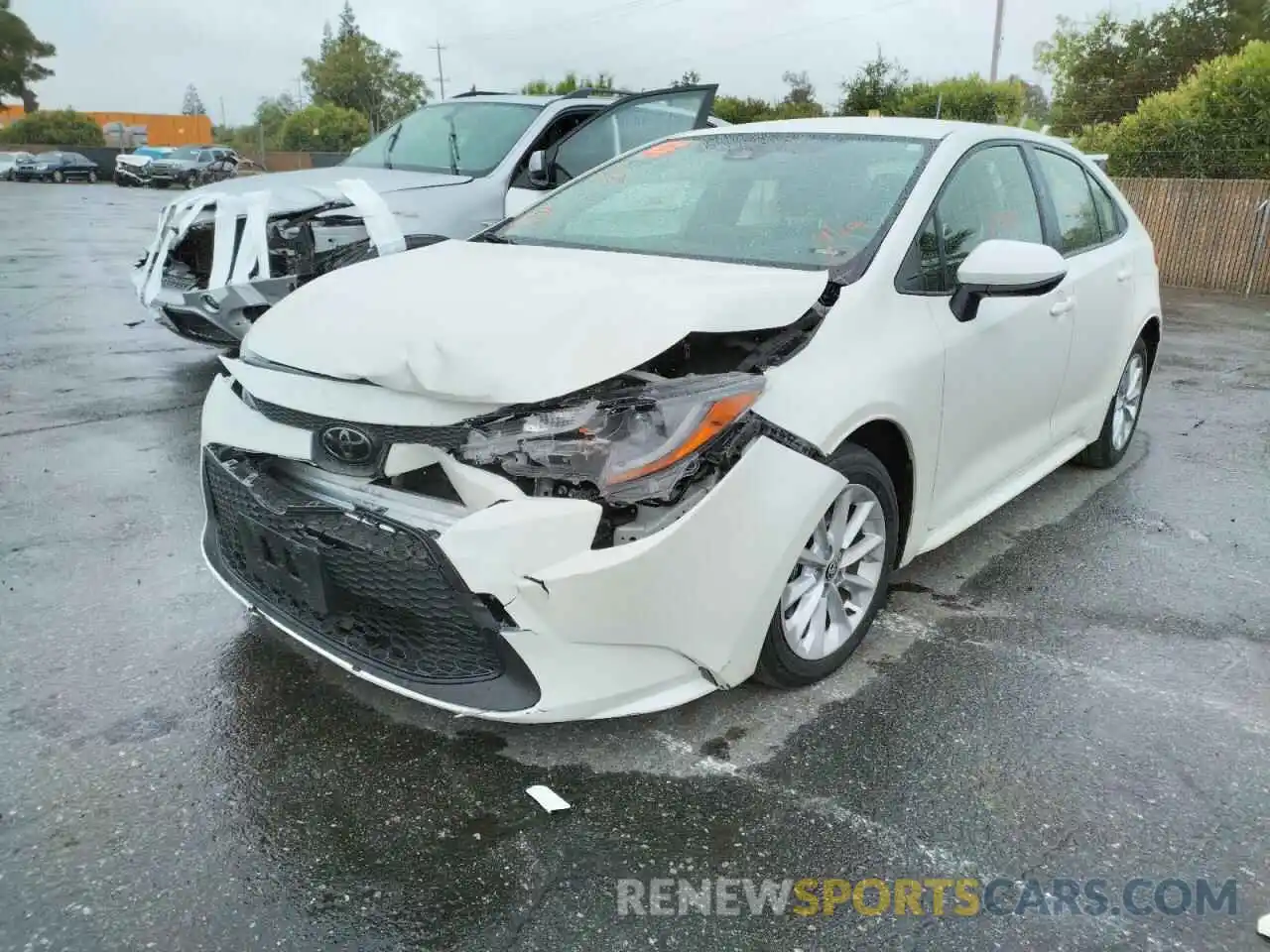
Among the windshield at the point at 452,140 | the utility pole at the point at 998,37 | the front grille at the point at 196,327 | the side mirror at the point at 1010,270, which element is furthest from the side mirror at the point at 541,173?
the utility pole at the point at 998,37

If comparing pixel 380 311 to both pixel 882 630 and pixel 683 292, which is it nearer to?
pixel 683 292

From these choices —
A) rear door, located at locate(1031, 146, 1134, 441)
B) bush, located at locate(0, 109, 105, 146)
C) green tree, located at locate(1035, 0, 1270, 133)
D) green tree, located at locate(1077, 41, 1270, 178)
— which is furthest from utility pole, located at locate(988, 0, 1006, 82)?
bush, located at locate(0, 109, 105, 146)

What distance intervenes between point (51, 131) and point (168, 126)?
Result: 42.5 feet

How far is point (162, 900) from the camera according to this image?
2.15 m

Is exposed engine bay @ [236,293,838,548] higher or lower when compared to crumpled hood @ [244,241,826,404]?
lower

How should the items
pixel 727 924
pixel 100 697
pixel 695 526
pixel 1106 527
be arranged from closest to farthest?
pixel 727 924 → pixel 695 526 → pixel 100 697 → pixel 1106 527

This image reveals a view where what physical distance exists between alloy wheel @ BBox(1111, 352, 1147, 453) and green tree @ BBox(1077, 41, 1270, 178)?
10.6 meters

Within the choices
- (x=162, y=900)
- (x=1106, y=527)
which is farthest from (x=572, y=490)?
(x=1106, y=527)

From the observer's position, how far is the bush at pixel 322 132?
198 feet

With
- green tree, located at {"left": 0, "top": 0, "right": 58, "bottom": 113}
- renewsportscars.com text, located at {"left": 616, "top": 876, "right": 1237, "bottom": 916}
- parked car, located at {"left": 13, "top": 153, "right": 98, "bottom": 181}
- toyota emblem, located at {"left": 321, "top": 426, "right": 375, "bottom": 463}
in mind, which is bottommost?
renewsportscars.com text, located at {"left": 616, "top": 876, "right": 1237, "bottom": 916}

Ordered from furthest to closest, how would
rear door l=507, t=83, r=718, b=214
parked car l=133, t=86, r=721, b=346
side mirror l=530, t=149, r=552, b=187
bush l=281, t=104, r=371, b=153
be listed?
bush l=281, t=104, r=371, b=153, side mirror l=530, t=149, r=552, b=187, rear door l=507, t=83, r=718, b=214, parked car l=133, t=86, r=721, b=346

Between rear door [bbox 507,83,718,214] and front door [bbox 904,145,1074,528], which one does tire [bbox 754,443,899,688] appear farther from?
rear door [bbox 507,83,718,214]

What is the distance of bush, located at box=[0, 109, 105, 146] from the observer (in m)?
60.8

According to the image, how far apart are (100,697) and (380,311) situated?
4.72 ft
